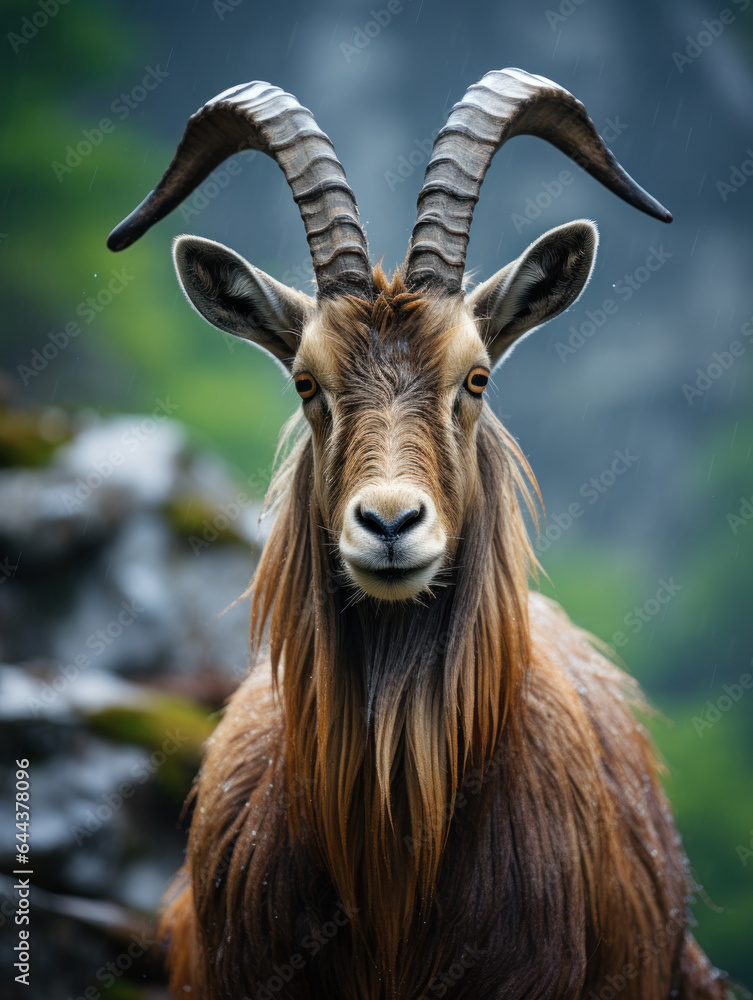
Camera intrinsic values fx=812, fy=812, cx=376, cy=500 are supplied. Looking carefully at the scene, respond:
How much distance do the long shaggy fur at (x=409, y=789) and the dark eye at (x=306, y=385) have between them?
0.68ft

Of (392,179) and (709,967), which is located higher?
(392,179)

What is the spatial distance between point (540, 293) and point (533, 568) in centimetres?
130

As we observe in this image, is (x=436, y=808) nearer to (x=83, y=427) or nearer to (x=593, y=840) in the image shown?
(x=593, y=840)

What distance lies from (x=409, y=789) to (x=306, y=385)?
5.69ft

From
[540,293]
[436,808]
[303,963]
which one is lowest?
[303,963]

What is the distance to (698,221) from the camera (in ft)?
59.7

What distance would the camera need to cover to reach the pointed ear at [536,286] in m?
3.59

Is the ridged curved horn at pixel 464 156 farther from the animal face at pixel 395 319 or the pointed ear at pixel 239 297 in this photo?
the pointed ear at pixel 239 297

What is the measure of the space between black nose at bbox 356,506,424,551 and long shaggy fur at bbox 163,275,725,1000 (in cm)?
35

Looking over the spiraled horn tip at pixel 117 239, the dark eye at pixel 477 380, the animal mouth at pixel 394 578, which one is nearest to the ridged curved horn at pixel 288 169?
the spiraled horn tip at pixel 117 239

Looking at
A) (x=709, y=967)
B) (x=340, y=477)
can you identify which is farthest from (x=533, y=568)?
(x=709, y=967)

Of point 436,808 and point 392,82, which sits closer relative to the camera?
point 436,808

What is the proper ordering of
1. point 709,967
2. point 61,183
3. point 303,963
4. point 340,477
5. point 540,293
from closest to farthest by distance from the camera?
point 340,477 < point 303,963 < point 540,293 < point 709,967 < point 61,183

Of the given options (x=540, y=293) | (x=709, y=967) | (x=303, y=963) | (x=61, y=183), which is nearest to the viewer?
(x=303, y=963)
